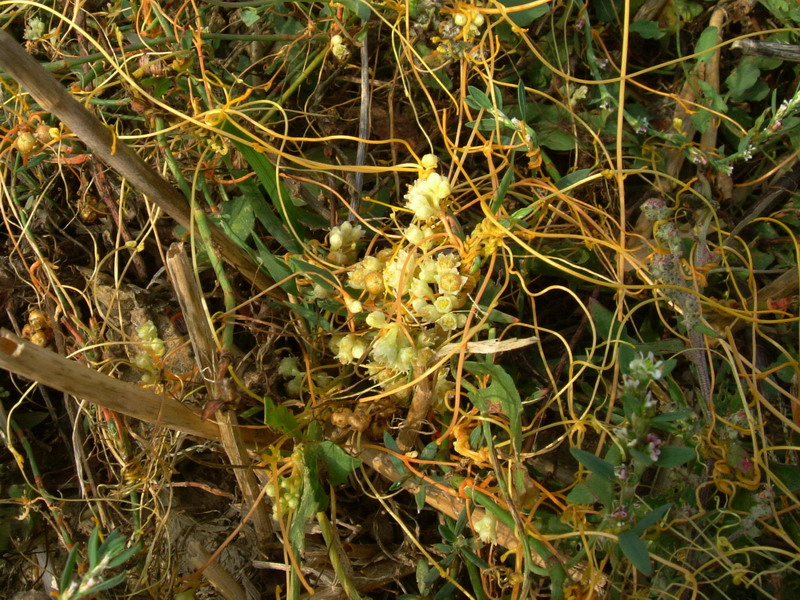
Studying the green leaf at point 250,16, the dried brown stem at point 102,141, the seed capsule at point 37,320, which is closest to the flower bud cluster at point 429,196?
the dried brown stem at point 102,141

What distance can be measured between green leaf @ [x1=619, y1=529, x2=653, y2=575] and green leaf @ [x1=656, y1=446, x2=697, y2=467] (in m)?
0.09

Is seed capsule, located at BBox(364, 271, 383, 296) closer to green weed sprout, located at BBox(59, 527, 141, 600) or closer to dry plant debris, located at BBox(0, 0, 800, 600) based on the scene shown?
dry plant debris, located at BBox(0, 0, 800, 600)

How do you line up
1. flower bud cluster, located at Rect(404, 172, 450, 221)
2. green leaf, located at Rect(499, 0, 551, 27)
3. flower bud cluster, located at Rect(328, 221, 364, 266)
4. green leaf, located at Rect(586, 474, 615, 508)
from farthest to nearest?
green leaf, located at Rect(499, 0, 551, 27), flower bud cluster, located at Rect(328, 221, 364, 266), flower bud cluster, located at Rect(404, 172, 450, 221), green leaf, located at Rect(586, 474, 615, 508)

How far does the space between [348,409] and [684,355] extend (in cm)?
59

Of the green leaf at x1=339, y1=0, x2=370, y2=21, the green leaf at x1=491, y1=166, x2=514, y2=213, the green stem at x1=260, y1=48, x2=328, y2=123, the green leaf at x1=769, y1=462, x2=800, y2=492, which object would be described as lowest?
the green leaf at x1=769, y1=462, x2=800, y2=492

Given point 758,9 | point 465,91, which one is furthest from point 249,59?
point 758,9

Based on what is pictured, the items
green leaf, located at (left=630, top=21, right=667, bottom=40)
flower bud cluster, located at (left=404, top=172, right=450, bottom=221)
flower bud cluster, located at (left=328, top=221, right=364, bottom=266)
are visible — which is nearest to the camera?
flower bud cluster, located at (left=404, top=172, right=450, bottom=221)

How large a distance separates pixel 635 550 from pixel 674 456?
119mm

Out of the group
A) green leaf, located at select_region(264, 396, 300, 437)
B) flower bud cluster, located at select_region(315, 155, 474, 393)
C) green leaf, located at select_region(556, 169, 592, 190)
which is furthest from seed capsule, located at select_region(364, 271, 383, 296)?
green leaf, located at select_region(556, 169, 592, 190)

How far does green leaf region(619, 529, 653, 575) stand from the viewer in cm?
71

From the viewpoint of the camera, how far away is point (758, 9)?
50.3 inches

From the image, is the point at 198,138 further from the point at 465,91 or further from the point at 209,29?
the point at 465,91

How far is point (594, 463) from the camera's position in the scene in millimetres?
748

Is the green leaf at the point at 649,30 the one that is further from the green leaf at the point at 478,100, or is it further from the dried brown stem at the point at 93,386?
the dried brown stem at the point at 93,386
